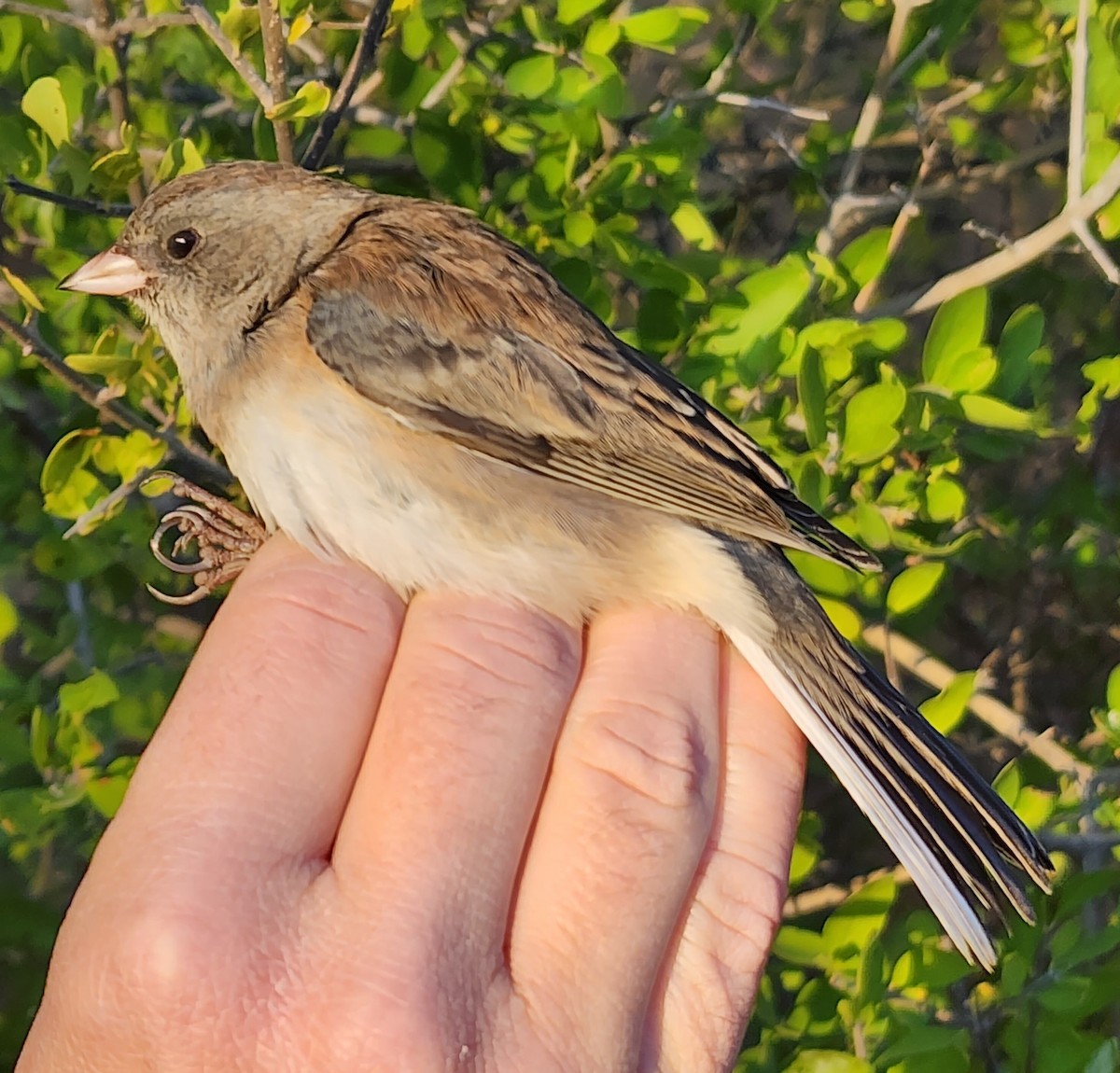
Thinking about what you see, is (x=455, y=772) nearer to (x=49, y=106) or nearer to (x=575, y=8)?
(x=49, y=106)

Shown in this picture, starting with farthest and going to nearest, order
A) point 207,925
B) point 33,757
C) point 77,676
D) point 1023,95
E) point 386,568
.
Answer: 1. point 1023,95
2. point 77,676
3. point 33,757
4. point 386,568
5. point 207,925

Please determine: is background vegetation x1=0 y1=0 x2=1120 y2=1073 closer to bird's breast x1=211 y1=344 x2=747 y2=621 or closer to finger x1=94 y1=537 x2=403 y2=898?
bird's breast x1=211 y1=344 x2=747 y2=621

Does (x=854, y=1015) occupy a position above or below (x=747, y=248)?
below

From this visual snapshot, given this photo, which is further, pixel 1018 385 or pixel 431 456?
pixel 1018 385

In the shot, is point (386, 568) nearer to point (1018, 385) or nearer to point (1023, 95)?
point (1018, 385)

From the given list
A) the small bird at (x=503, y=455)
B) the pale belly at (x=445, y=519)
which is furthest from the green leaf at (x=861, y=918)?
the pale belly at (x=445, y=519)

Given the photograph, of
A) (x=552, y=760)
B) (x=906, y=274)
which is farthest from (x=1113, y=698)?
(x=906, y=274)
